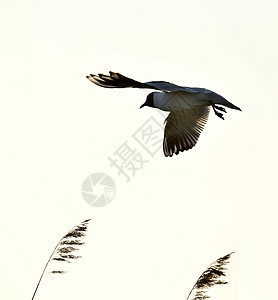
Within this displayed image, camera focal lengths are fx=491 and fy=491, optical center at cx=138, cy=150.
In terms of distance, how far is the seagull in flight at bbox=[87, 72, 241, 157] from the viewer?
9.50 feet

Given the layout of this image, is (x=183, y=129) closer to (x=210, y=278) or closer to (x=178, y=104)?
(x=178, y=104)

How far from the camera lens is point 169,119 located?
459 cm

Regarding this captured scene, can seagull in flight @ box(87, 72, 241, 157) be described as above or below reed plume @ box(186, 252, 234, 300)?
above

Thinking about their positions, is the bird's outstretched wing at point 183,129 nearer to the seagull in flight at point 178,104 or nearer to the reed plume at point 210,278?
the seagull in flight at point 178,104

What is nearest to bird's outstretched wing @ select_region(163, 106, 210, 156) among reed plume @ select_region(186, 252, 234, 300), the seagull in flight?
the seagull in flight

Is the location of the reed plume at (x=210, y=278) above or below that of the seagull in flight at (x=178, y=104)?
below

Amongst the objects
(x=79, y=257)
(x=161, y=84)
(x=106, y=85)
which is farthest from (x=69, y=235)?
(x=161, y=84)

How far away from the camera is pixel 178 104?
4062mm

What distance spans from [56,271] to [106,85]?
3.76 ft

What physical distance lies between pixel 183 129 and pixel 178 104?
55cm

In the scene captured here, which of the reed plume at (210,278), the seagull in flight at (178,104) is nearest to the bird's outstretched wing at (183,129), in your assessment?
the seagull in flight at (178,104)

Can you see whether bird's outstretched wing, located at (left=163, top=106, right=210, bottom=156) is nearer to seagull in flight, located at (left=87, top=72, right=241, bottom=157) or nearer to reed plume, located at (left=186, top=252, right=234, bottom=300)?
seagull in flight, located at (left=87, top=72, right=241, bottom=157)

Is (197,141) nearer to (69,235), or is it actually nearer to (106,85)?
(106,85)

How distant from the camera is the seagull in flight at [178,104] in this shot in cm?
290
